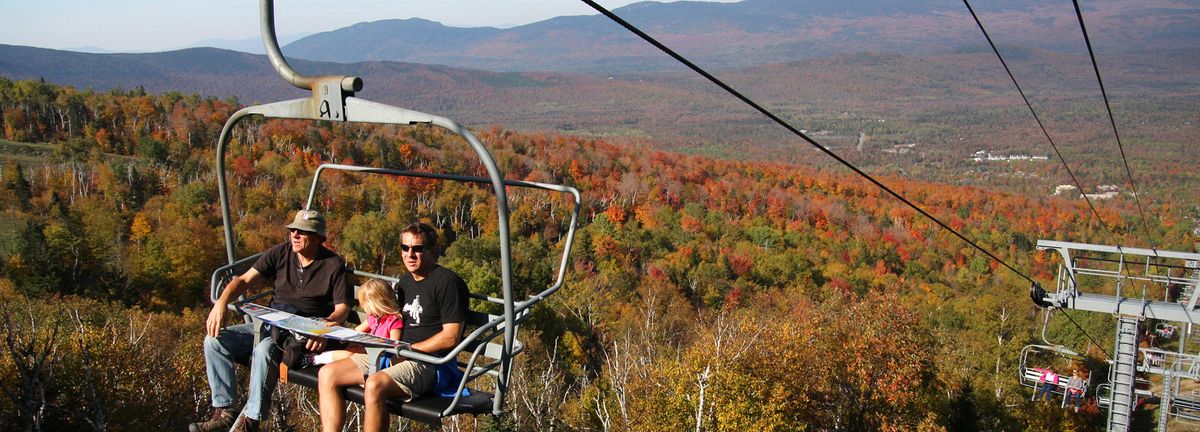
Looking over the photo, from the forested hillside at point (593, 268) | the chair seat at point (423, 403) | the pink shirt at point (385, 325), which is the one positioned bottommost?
the forested hillside at point (593, 268)

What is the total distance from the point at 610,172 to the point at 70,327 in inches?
3412

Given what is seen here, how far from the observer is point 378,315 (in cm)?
580

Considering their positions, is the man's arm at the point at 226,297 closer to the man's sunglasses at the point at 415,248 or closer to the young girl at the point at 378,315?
the young girl at the point at 378,315

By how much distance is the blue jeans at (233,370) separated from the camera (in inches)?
222

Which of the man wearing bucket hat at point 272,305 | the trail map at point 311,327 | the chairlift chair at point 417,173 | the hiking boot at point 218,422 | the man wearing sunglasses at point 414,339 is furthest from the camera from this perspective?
the man wearing bucket hat at point 272,305

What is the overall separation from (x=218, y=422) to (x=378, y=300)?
1268mm

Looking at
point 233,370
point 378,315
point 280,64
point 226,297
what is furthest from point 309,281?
point 280,64

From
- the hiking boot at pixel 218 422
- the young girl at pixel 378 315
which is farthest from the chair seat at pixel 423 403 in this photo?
the hiking boot at pixel 218 422

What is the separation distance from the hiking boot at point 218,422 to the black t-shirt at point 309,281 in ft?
2.58

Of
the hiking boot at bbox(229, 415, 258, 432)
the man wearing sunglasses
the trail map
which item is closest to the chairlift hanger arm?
the man wearing sunglasses

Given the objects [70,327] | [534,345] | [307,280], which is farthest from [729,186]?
[307,280]

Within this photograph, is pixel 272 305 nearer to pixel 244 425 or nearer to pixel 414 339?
pixel 244 425

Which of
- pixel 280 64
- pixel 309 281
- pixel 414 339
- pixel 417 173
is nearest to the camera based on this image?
pixel 280 64

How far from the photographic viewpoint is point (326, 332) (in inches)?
209
